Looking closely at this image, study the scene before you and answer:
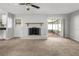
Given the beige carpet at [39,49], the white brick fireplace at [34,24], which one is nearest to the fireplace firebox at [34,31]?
the white brick fireplace at [34,24]

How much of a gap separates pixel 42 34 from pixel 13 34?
9.74ft

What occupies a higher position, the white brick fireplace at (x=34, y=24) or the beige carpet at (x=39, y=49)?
the white brick fireplace at (x=34, y=24)

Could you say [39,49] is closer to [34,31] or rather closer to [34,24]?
[34,31]

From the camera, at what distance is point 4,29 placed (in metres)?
10.1

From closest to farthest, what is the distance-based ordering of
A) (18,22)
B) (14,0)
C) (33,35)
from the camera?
(14,0), (33,35), (18,22)

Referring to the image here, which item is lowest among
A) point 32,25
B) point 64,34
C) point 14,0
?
point 64,34

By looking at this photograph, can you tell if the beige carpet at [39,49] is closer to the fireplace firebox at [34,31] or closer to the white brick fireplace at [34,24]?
the fireplace firebox at [34,31]

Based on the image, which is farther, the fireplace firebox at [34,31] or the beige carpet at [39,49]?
the fireplace firebox at [34,31]

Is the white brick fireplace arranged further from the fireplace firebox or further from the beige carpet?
the beige carpet

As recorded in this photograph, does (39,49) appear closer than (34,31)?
Yes

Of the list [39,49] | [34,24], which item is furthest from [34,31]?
[39,49]

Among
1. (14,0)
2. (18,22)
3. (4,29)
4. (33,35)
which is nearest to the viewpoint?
(14,0)

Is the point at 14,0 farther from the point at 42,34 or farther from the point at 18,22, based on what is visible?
the point at 18,22

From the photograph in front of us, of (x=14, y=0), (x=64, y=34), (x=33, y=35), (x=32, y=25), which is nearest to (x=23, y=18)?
(x=32, y=25)
